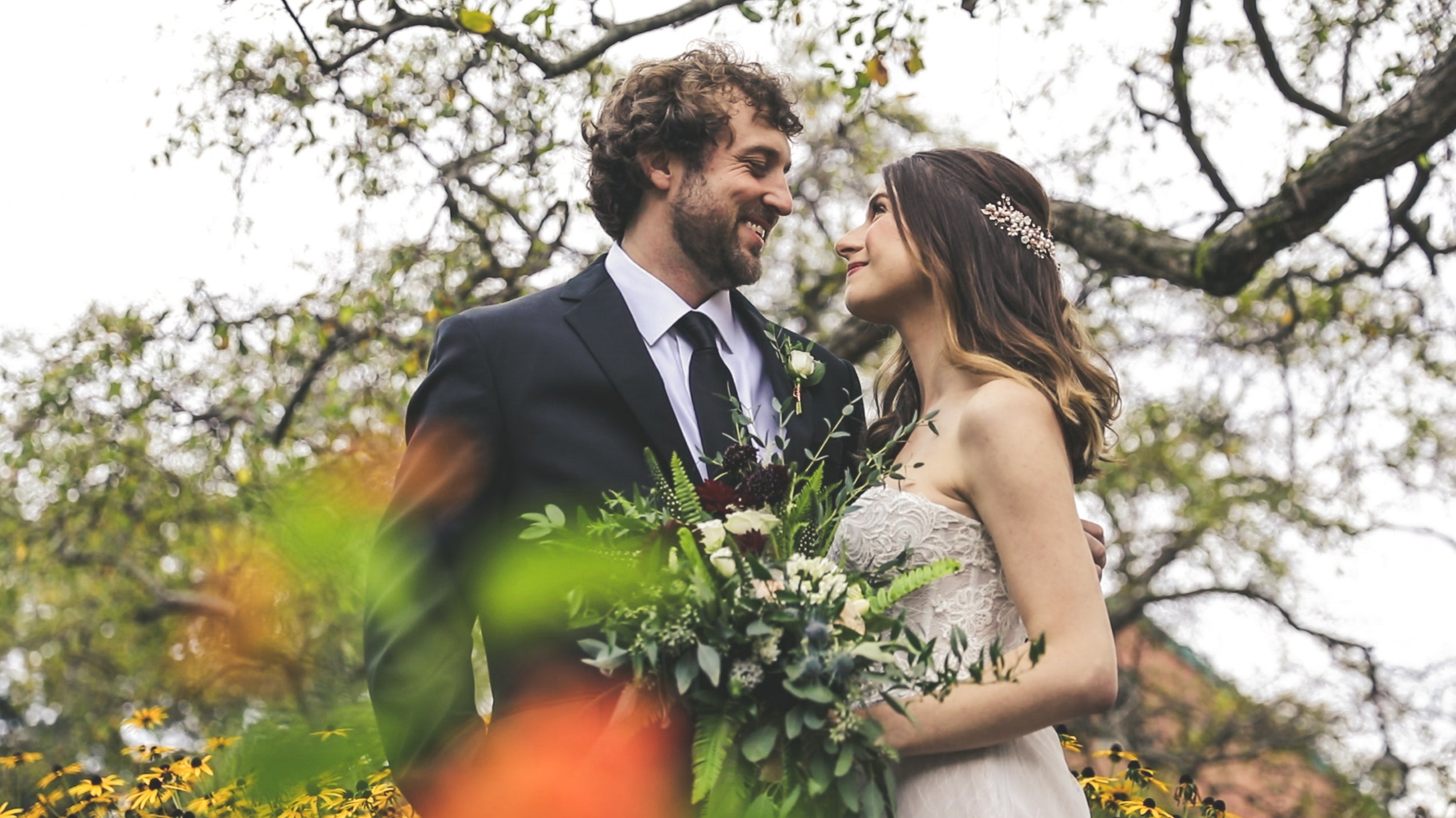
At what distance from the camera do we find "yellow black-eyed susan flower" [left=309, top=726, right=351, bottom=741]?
706mm

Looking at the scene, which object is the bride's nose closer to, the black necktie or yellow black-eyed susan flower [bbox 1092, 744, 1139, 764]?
the black necktie

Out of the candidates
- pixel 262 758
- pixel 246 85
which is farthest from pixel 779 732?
pixel 246 85

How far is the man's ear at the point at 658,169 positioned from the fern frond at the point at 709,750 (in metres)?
1.77

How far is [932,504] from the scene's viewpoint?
2.62 metres

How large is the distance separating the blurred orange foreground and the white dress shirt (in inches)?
27.0

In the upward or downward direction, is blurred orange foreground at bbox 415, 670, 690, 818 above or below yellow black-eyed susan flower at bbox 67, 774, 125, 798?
below

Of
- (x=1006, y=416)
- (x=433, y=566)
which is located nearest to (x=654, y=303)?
(x=1006, y=416)

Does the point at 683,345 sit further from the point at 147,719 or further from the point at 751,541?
the point at 147,719

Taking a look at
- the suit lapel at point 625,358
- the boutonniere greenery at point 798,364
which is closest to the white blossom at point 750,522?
the suit lapel at point 625,358

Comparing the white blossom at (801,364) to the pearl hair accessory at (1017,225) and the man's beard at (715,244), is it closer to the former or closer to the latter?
the man's beard at (715,244)

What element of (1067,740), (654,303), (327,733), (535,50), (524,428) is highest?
(535,50)

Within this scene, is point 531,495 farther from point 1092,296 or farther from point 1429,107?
point 1092,296

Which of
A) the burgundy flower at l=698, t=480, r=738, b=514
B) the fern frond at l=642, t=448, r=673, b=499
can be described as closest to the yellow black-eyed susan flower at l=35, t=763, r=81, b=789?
the fern frond at l=642, t=448, r=673, b=499

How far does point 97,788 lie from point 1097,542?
9.71 ft
